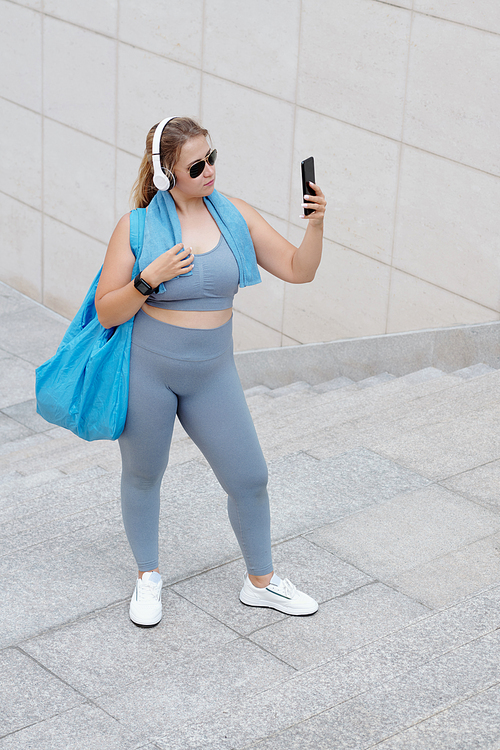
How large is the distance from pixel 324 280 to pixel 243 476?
13.3 feet

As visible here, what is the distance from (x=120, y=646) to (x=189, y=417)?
2.82 feet

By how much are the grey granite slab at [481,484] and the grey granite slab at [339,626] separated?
2.89 feet

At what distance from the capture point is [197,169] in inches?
120

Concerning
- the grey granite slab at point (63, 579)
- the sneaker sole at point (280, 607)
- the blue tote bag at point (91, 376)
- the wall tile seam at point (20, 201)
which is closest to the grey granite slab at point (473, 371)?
the grey granite slab at point (63, 579)

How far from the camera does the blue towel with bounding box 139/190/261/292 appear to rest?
10.1 ft

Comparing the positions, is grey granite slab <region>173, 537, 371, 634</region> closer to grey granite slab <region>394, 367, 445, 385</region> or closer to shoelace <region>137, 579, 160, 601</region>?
shoelace <region>137, 579, 160, 601</region>

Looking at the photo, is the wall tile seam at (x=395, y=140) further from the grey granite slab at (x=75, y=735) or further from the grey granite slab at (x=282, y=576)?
the grey granite slab at (x=75, y=735)

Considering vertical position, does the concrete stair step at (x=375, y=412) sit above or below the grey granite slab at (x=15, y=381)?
above

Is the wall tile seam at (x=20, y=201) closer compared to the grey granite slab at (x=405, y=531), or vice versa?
the grey granite slab at (x=405, y=531)

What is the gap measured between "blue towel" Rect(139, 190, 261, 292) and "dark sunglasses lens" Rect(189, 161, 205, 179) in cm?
15

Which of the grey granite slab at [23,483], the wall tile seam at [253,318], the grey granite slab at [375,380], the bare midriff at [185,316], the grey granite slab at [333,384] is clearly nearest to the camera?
the bare midriff at [185,316]

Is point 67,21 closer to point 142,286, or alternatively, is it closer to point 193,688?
point 142,286

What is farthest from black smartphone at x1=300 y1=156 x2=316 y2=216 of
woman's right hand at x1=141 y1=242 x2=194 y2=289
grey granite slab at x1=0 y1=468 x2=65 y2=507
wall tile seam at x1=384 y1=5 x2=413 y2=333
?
wall tile seam at x1=384 y1=5 x2=413 y2=333

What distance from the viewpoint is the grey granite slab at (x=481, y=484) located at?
4.25 meters
